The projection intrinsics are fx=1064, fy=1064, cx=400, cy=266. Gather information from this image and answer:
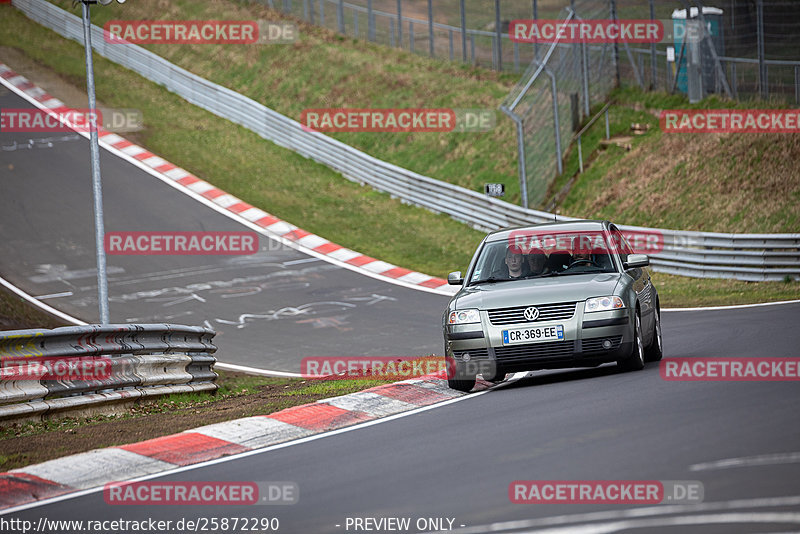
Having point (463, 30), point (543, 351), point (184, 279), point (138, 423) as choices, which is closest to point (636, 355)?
point (543, 351)

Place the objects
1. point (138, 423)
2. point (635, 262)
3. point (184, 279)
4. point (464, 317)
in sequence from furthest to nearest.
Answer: point (184, 279) → point (635, 262) → point (464, 317) → point (138, 423)

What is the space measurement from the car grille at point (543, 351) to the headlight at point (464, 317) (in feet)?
1.46

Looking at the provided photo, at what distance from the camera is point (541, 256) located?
36.4ft

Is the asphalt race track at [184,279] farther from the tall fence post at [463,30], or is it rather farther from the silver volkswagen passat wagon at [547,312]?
the tall fence post at [463,30]

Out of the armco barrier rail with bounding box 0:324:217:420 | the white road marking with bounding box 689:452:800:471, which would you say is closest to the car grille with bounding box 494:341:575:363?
the white road marking with bounding box 689:452:800:471

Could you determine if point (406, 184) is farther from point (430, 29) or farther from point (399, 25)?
point (399, 25)

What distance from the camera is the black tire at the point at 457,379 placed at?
34.0ft

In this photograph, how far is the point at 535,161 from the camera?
92.8 ft

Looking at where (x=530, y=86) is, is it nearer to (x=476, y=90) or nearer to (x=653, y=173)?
(x=653, y=173)

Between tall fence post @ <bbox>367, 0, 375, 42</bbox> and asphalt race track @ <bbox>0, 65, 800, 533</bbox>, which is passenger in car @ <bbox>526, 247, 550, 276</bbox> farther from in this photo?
tall fence post @ <bbox>367, 0, 375, 42</bbox>

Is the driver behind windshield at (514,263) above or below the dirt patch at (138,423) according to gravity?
above

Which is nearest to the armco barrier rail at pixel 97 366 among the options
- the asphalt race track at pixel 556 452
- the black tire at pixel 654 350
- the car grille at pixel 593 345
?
the asphalt race track at pixel 556 452

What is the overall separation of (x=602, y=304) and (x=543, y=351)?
722mm

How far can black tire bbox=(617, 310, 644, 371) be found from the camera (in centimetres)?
1040
